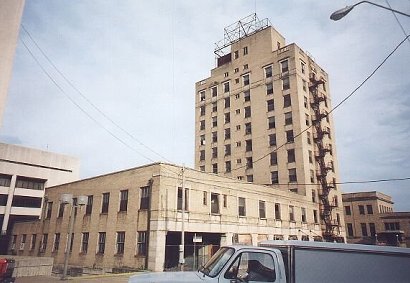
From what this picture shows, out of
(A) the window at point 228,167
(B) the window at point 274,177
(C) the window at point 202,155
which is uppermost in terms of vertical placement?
(C) the window at point 202,155

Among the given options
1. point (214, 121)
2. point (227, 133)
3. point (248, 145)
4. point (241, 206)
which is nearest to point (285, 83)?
point (248, 145)

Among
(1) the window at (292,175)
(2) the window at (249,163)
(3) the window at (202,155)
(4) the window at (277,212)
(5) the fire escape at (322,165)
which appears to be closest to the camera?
(4) the window at (277,212)

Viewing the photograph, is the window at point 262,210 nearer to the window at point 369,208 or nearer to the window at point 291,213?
the window at point 291,213

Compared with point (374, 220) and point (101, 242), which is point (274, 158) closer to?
point (101, 242)

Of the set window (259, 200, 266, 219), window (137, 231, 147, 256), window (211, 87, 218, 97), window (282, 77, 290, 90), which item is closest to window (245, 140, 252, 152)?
window (282, 77, 290, 90)

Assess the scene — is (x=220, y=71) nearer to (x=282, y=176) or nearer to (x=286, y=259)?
(x=282, y=176)

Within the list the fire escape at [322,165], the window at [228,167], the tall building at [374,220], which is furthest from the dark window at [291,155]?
the tall building at [374,220]

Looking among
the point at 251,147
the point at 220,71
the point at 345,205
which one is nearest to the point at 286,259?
the point at 251,147

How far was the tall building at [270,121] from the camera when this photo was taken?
4806 cm

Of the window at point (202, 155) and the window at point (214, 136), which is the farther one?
the window at point (202, 155)

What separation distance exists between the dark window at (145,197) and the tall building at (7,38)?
18.8m

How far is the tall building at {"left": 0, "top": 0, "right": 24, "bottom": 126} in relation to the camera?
8337 millimetres

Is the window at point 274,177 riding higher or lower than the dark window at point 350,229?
higher

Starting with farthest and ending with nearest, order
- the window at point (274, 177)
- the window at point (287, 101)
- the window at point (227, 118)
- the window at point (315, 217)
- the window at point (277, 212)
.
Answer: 1. the window at point (227, 118)
2. the window at point (287, 101)
3. the window at point (274, 177)
4. the window at point (315, 217)
5. the window at point (277, 212)
